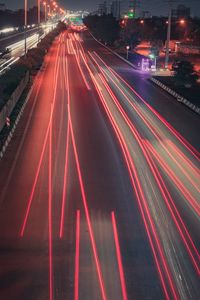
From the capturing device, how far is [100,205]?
22.5m

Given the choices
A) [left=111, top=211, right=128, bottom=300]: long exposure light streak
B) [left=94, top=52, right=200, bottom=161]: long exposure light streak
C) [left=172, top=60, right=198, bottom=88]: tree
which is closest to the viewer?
[left=111, top=211, right=128, bottom=300]: long exposure light streak

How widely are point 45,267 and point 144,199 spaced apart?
25.0 ft

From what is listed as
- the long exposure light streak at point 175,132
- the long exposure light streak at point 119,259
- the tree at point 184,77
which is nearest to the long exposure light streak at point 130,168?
the long exposure light streak at point 119,259

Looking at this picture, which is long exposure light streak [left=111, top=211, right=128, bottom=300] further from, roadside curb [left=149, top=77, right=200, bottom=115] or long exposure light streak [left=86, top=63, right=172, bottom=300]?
roadside curb [left=149, top=77, right=200, bottom=115]

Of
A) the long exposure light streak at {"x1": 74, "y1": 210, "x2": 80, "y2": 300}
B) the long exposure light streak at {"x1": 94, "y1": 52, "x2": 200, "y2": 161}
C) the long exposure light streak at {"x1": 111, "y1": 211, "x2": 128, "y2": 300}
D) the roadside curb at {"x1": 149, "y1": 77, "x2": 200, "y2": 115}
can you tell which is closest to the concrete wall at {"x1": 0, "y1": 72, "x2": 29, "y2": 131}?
the long exposure light streak at {"x1": 94, "y1": 52, "x2": 200, "y2": 161}

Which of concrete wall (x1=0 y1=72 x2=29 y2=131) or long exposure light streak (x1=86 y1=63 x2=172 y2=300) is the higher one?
concrete wall (x1=0 y1=72 x2=29 y2=131)

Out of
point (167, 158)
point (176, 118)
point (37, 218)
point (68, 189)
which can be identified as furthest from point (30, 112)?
point (37, 218)

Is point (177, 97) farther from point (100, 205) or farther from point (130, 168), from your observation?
point (100, 205)

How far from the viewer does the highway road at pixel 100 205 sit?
52.3ft

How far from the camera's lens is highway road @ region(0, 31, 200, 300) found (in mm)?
15938

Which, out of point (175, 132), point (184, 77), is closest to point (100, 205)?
point (175, 132)

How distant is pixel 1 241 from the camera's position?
61.1 ft

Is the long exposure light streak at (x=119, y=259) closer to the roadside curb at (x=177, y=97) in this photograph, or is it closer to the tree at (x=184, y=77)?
the roadside curb at (x=177, y=97)

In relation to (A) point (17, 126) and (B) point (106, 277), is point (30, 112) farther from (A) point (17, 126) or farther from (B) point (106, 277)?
(B) point (106, 277)
